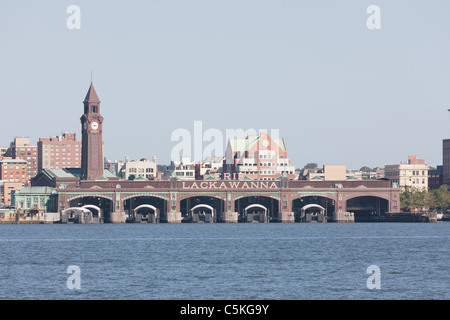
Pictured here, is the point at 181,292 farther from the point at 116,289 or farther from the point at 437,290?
the point at 437,290

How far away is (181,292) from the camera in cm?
5788

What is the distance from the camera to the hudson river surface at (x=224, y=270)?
57438mm

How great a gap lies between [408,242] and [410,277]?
57583 millimetres

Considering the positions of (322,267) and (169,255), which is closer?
(322,267)

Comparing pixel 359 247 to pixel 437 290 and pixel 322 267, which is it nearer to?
pixel 322 267

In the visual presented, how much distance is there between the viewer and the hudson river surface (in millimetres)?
57438

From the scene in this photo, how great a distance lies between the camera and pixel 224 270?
7594 cm

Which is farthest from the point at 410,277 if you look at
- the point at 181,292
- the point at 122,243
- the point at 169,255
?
the point at 122,243
